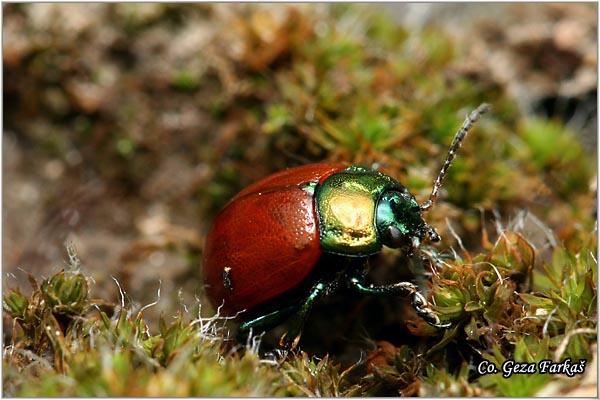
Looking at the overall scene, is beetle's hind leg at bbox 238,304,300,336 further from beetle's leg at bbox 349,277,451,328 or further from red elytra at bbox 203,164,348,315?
beetle's leg at bbox 349,277,451,328

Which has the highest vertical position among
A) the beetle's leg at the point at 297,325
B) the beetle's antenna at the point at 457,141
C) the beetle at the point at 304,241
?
the beetle's antenna at the point at 457,141

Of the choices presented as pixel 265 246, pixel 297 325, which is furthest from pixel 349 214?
pixel 297 325

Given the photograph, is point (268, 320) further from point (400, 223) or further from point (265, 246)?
point (400, 223)

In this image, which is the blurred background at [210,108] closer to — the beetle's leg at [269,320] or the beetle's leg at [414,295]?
the beetle's leg at [269,320]

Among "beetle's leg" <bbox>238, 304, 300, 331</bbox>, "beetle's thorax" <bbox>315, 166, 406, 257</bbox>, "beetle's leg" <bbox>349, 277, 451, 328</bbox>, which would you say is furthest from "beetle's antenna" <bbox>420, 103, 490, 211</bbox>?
"beetle's leg" <bbox>238, 304, 300, 331</bbox>

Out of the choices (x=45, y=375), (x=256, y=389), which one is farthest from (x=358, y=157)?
(x=45, y=375)

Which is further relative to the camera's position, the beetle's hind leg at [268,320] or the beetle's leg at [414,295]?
the beetle's hind leg at [268,320]

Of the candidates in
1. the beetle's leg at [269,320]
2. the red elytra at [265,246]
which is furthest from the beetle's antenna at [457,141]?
the beetle's leg at [269,320]
